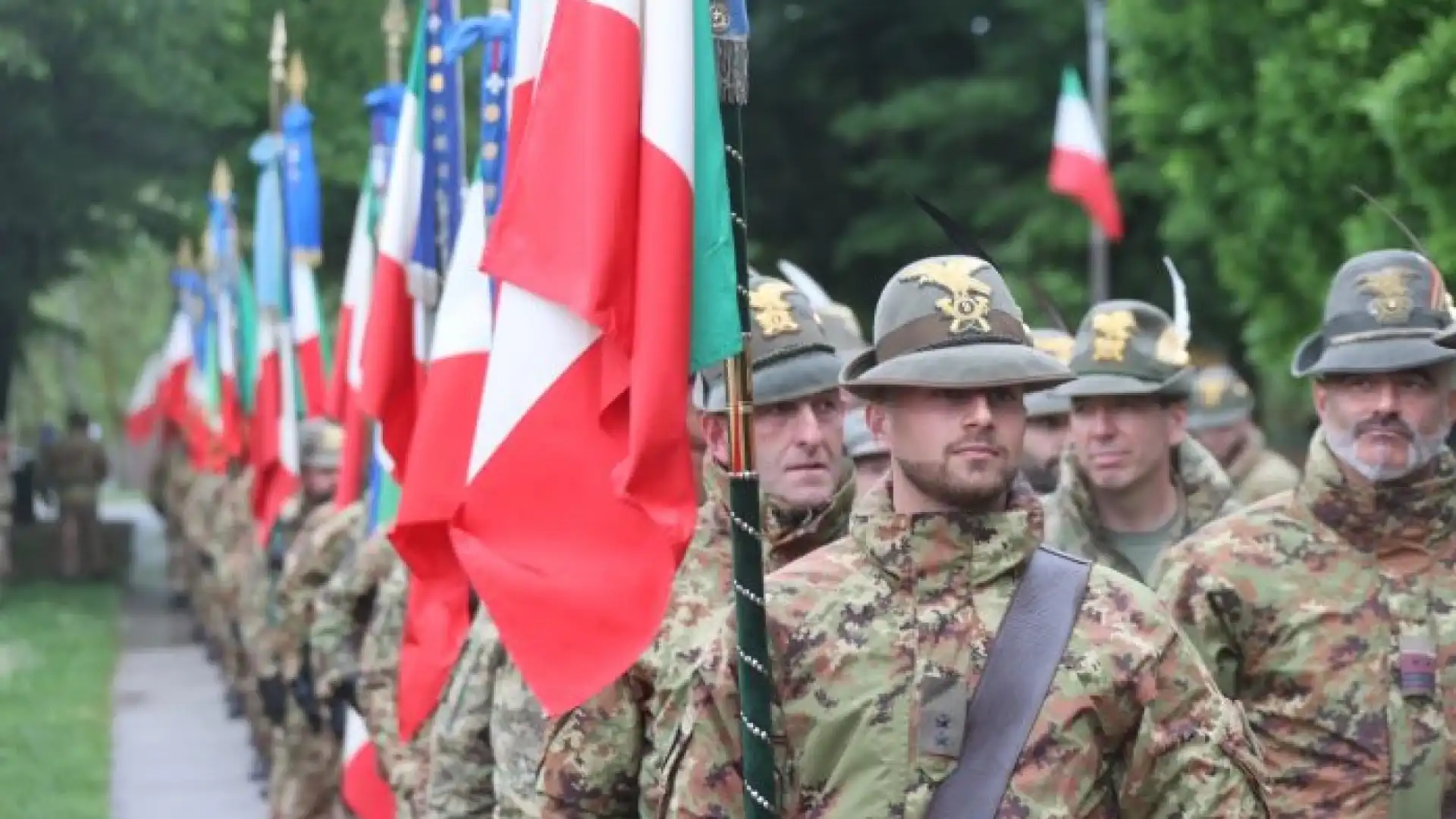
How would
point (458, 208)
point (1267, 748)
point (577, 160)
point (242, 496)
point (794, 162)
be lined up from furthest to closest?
point (794, 162), point (242, 496), point (458, 208), point (1267, 748), point (577, 160)

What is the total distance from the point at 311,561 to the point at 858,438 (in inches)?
266

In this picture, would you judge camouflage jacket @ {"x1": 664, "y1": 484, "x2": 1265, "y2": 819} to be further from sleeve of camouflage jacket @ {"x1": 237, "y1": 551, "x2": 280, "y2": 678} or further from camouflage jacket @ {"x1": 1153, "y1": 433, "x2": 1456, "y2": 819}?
sleeve of camouflage jacket @ {"x1": 237, "y1": 551, "x2": 280, "y2": 678}

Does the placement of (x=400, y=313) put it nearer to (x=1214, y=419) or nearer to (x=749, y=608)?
(x=1214, y=419)

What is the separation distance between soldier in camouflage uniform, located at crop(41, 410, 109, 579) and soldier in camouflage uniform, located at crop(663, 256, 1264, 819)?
35387 millimetres

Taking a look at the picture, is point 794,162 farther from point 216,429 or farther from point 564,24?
point 564,24

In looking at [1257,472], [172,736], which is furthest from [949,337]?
[172,736]

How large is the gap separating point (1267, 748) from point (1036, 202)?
2470cm

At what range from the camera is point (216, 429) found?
28.3 meters

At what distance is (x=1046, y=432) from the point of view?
10.6m

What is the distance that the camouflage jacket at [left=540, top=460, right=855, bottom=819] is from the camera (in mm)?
6242

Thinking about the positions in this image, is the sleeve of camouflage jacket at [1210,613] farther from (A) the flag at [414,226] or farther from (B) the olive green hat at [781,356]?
(A) the flag at [414,226]

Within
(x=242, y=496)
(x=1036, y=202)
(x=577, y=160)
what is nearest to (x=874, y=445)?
(x=577, y=160)

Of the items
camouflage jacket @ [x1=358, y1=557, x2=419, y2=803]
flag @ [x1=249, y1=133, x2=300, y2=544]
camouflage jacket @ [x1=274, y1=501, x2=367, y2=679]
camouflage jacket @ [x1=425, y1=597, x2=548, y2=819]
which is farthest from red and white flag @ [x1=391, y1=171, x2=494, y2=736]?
flag @ [x1=249, y1=133, x2=300, y2=544]

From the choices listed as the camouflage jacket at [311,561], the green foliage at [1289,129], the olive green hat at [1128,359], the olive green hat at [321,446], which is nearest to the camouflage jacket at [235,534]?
the olive green hat at [321,446]
